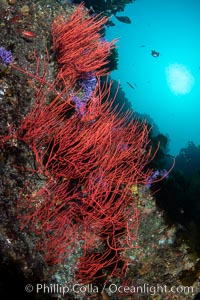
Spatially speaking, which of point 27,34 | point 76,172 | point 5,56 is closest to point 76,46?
point 27,34

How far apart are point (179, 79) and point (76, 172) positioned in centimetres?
11607

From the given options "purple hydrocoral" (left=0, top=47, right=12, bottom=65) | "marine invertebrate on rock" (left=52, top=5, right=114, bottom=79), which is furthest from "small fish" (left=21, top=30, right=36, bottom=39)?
"purple hydrocoral" (left=0, top=47, right=12, bottom=65)

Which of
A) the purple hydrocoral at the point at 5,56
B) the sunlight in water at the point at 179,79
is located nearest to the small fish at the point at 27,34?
the purple hydrocoral at the point at 5,56

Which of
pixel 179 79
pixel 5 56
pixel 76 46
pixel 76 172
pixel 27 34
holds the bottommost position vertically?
pixel 76 172

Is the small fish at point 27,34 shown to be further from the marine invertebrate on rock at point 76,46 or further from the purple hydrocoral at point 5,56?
the purple hydrocoral at point 5,56

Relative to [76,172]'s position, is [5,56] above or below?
above

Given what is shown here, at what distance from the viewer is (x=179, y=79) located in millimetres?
108125

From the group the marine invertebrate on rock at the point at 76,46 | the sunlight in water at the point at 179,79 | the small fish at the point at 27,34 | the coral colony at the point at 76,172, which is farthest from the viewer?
the sunlight in water at the point at 179,79

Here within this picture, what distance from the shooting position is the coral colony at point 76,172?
11.5ft

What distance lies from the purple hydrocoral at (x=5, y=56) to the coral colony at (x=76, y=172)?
30 millimetres

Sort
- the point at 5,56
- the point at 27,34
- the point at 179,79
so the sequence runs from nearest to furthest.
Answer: the point at 5,56, the point at 27,34, the point at 179,79

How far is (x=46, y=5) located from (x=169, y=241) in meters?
5.48

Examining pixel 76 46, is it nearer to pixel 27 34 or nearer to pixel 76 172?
pixel 27 34

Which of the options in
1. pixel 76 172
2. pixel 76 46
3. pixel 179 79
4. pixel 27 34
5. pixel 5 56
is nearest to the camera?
pixel 5 56
